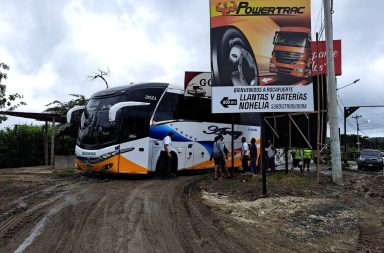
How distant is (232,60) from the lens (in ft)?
39.3

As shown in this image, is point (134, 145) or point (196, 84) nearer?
point (134, 145)

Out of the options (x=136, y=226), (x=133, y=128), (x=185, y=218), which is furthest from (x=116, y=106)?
(x=136, y=226)

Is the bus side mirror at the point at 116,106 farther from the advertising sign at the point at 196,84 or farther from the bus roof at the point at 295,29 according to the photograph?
the bus roof at the point at 295,29

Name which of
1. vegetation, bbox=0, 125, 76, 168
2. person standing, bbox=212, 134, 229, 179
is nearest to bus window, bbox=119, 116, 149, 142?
person standing, bbox=212, 134, 229, 179

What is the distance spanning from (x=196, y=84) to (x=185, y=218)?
950cm

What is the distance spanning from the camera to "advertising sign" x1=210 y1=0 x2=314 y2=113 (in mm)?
11641

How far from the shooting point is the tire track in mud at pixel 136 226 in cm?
643

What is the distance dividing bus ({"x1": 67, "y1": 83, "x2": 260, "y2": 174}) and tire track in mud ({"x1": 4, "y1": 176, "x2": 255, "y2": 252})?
3382 millimetres

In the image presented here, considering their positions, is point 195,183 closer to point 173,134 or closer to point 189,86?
point 173,134

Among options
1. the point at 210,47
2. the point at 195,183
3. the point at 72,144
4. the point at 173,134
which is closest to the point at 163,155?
the point at 173,134

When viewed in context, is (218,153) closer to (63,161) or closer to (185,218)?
(185,218)

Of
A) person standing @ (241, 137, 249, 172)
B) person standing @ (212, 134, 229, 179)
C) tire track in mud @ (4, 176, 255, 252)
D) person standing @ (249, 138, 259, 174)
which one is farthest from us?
person standing @ (241, 137, 249, 172)

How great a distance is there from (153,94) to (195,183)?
3822 mm

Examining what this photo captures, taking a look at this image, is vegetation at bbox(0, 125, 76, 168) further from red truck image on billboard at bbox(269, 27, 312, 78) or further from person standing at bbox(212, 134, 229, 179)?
red truck image on billboard at bbox(269, 27, 312, 78)
